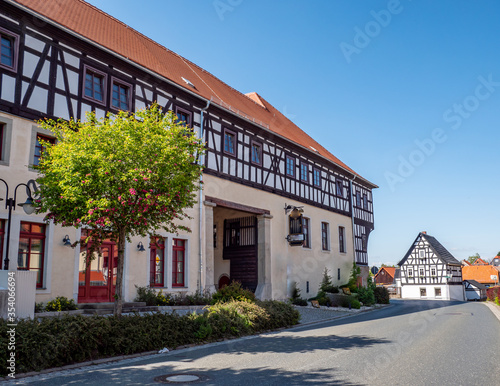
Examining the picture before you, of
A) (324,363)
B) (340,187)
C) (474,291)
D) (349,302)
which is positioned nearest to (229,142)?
(349,302)

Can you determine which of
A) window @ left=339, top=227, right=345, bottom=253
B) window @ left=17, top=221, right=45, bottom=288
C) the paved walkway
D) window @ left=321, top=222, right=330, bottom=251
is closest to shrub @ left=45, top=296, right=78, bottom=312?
window @ left=17, top=221, right=45, bottom=288

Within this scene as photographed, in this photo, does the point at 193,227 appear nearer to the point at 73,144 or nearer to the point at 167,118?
the point at 167,118

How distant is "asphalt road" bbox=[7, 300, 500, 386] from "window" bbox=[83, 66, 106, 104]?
9447 millimetres

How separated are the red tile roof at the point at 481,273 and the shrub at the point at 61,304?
252 feet

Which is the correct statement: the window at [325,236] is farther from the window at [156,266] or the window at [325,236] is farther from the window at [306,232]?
the window at [156,266]

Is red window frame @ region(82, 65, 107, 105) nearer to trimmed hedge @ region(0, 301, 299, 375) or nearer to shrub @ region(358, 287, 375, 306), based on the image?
trimmed hedge @ region(0, 301, 299, 375)

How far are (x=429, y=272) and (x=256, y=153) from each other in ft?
149

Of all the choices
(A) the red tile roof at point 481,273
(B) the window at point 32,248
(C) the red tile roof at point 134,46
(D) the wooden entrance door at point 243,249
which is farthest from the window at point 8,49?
(A) the red tile roof at point 481,273

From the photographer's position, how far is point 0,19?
13578 millimetres

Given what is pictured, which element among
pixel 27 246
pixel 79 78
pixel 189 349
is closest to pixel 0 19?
pixel 79 78

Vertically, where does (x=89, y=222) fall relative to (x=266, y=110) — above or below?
A: below

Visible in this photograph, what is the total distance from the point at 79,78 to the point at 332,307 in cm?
1713

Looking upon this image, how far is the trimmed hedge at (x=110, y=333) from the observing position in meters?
8.10

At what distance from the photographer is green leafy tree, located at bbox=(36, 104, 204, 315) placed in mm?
10648
